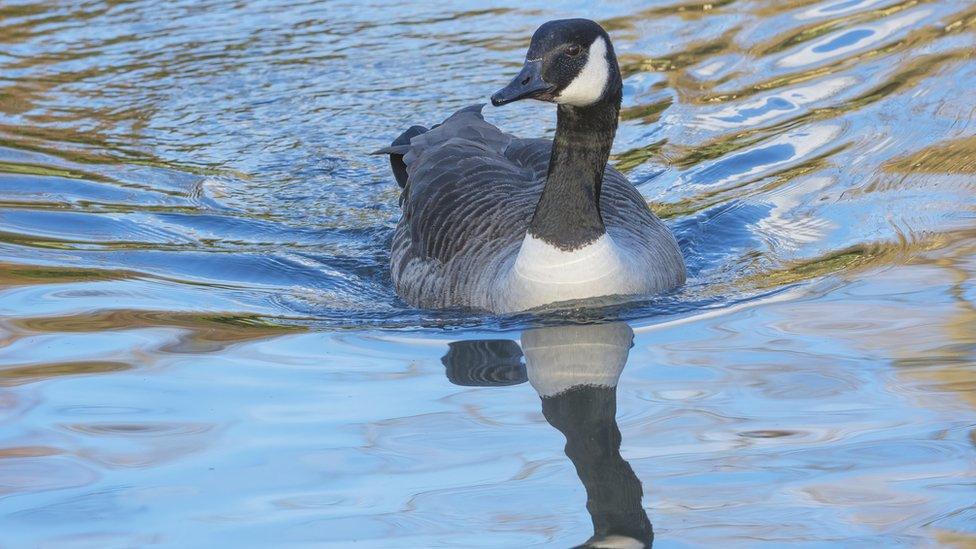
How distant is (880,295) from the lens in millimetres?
8289

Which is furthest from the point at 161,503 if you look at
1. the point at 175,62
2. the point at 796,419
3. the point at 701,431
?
the point at 175,62

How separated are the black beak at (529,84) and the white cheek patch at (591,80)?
19 centimetres

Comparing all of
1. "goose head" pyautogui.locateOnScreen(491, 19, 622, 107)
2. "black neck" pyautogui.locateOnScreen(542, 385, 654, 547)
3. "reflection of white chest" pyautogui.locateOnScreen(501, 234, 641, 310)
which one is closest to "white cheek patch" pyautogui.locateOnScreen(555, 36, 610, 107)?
"goose head" pyautogui.locateOnScreen(491, 19, 622, 107)

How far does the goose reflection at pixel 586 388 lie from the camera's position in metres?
5.65

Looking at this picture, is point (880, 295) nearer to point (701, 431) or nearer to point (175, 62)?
point (701, 431)

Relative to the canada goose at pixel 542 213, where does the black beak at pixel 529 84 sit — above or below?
above

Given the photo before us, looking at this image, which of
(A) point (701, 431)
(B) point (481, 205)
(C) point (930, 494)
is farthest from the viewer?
(B) point (481, 205)

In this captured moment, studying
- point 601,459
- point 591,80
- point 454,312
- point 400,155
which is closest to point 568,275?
point 454,312

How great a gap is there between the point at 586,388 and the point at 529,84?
1.78 m

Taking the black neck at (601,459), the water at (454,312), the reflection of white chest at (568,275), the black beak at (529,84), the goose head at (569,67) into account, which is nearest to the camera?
the black neck at (601,459)

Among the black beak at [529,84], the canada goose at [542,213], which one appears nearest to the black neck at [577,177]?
the canada goose at [542,213]

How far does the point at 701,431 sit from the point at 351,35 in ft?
31.3

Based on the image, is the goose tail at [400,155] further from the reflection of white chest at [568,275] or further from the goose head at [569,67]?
the goose head at [569,67]

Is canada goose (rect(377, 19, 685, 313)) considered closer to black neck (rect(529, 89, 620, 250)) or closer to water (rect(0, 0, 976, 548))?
black neck (rect(529, 89, 620, 250))
